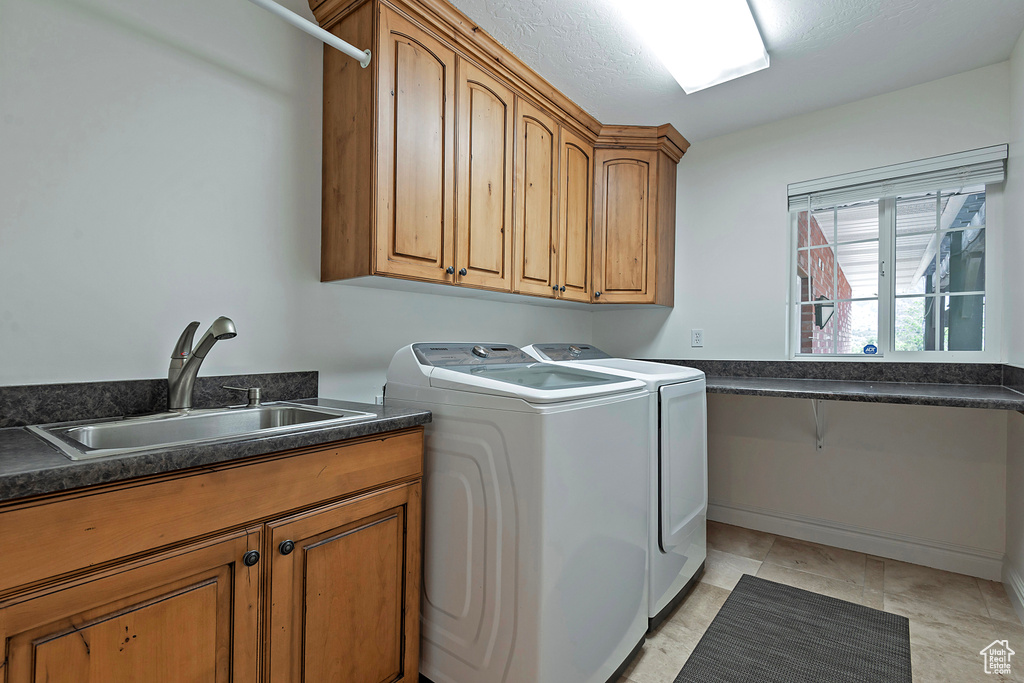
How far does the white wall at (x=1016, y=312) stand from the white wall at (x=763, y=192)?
0.13 metres

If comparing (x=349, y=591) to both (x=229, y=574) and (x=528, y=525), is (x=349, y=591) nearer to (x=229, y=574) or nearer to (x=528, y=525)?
(x=229, y=574)

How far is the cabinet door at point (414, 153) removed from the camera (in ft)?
5.33

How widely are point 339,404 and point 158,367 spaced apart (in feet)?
1.72

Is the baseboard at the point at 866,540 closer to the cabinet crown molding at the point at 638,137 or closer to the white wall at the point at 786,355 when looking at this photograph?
the white wall at the point at 786,355

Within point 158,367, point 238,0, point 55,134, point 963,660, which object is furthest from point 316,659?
point 963,660

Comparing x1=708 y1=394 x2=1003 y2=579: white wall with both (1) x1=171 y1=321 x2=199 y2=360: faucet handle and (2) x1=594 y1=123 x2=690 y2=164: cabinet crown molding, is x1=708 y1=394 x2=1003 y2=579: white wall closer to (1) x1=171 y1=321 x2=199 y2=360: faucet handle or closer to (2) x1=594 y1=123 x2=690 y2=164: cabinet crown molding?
(2) x1=594 y1=123 x2=690 y2=164: cabinet crown molding

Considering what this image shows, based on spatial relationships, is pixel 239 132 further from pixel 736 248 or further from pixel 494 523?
pixel 736 248

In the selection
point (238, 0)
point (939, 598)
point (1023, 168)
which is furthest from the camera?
point (939, 598)

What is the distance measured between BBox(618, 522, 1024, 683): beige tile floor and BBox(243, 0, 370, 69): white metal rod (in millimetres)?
2208

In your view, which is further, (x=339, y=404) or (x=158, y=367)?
(x=339, y=404)

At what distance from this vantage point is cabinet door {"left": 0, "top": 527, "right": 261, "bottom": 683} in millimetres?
780

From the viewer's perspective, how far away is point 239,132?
5.24 ft

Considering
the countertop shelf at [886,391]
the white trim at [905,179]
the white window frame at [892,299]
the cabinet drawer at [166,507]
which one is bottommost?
the cabinet drawer at [166,507]

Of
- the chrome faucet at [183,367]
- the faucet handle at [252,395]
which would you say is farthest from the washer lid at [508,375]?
the chrome faucet at [183,367]
